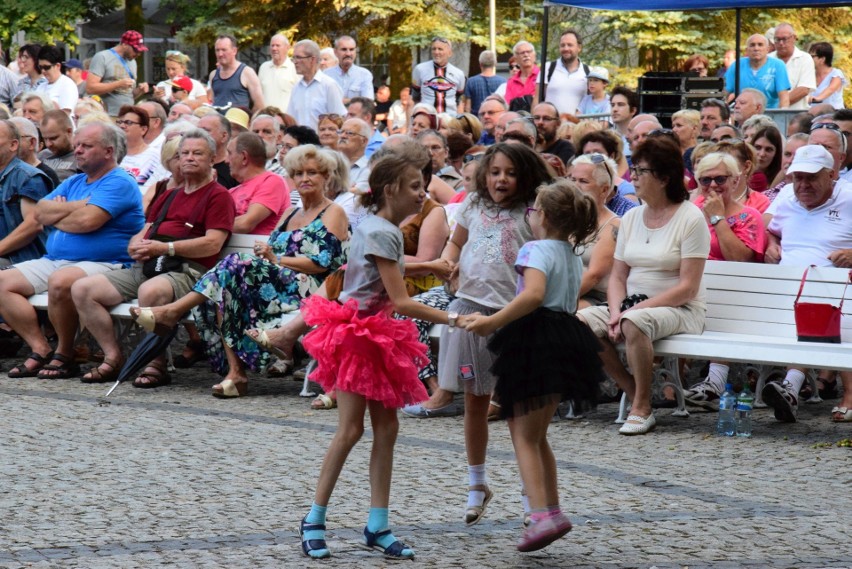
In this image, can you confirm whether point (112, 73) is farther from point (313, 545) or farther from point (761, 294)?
point (313, 545)

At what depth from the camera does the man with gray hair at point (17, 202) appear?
1092 cm

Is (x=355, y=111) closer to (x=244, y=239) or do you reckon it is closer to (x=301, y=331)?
(x=244, y=239)

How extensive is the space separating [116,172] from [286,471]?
13.3 ft

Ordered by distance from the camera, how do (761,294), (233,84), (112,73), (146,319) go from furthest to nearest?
1. (112,73)
2. (233,84)
3. (146,319)
4. (761,294)

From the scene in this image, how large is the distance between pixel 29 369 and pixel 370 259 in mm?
5457

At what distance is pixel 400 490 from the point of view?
664cm

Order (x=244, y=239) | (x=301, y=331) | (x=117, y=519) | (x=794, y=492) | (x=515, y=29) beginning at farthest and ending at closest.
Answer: (x=515, y=29) → (x=244, y=239) → (x=301, y=331) → (x=794, y=492) → (x=117, y=519)

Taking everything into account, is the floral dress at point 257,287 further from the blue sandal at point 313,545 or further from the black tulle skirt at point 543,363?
the blue sandal at point 313,545

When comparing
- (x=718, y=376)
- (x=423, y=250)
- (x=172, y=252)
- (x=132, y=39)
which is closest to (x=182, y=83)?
(x=132, y=39)

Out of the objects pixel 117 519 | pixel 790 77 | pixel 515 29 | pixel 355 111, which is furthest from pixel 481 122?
pixel 515 29

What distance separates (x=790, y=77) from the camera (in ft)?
53.0

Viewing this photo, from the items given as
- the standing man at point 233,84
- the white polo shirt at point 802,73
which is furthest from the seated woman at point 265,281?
the white polo shirt at point 802,73

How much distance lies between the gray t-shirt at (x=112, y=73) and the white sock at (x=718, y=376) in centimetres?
1046

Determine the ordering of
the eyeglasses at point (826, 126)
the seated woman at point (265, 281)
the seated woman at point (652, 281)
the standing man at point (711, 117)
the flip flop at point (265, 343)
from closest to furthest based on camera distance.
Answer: the seated woman at point (652, 281), the flip flop at point (265, 343), the seated woman at point (265, 281), the eyeglasses at point (826, 126), the standing man at point (711, 117)
